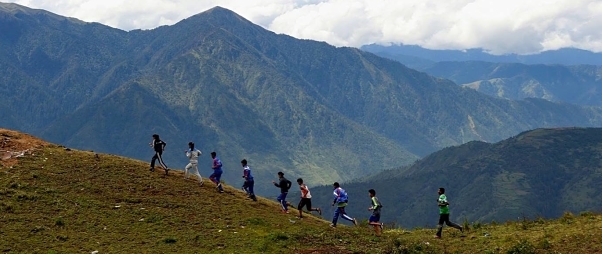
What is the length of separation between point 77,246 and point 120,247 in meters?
1.87

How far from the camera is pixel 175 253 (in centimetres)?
2436

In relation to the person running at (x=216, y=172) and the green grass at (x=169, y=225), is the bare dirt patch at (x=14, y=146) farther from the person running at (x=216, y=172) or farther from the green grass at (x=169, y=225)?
the person running at (x=216, y=172)

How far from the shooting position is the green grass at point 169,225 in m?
25.1

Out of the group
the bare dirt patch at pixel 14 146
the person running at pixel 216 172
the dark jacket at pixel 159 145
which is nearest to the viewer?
the bare dirt patch at pixel 14 146

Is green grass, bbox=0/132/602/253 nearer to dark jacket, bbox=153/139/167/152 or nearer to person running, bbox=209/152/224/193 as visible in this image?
person running, bbox=209/152/224/193

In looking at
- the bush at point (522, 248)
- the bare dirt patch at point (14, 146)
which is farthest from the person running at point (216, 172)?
the bush at point (522, 248)

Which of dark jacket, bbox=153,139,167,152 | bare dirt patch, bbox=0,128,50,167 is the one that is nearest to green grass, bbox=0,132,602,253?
bare dirt patch, bbox=0,128,50,167

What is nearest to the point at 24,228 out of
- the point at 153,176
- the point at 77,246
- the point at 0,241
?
the point at 0,241

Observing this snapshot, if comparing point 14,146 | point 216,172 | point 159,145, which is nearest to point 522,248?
point 216,172

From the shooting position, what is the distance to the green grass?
2508 centimetres

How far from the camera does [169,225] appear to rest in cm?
2817

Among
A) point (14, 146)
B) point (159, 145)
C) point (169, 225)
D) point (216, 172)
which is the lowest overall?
point (169, 225)

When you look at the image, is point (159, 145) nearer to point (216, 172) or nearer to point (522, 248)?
point (216, 172)

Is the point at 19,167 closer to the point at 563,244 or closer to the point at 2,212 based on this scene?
the point at 2,212
